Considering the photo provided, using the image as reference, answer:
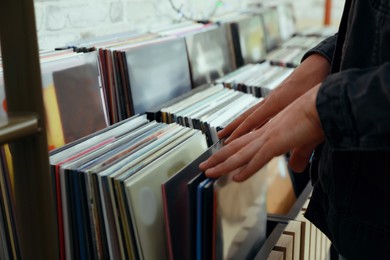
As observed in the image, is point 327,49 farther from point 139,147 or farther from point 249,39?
point 249,39

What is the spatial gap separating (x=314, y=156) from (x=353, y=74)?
0.32 m

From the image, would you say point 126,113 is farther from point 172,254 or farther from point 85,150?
point 172,254

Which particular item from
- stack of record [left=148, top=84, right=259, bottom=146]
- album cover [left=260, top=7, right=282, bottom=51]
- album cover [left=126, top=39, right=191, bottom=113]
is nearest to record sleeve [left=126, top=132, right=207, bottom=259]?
stack of record [left=148, top=84, right=259, bottom=146]

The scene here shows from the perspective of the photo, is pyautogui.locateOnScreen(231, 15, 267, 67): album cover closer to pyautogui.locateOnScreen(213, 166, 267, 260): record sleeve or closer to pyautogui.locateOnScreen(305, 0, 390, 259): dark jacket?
pyautogui.locateOnScreen(213, 166, 267, 260): record sleeve

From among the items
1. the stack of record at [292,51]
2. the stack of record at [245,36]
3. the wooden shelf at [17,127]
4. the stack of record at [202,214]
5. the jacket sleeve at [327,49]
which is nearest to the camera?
the wooden shelf at [17,127]

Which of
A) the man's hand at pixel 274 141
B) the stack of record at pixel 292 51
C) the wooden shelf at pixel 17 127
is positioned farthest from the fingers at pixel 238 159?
the stack of record at pixel 292 51

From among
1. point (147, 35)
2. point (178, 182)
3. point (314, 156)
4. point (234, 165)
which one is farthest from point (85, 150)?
point (147, 35)

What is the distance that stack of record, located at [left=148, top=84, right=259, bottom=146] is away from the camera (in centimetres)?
104

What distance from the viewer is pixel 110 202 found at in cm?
75

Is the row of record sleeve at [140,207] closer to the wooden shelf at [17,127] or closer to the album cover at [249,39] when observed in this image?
the wooden shelf at [17,127]

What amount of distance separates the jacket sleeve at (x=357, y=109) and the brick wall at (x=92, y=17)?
0.88 metres

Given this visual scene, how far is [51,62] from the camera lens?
3.07 ft

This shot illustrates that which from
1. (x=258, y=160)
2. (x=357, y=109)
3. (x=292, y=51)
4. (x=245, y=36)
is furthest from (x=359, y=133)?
(x=292, y=51)

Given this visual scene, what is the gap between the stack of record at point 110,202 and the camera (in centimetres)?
74
